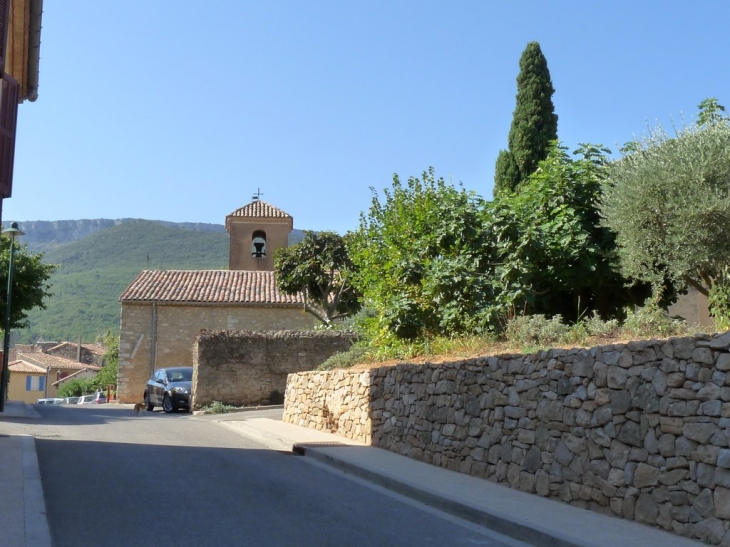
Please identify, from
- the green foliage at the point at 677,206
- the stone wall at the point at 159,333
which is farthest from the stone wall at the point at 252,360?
the green foliage at the point at 677,206

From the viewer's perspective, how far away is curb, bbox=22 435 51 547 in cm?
655

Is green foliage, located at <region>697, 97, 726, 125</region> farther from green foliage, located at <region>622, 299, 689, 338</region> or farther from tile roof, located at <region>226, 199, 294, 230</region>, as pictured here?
tile roof, located at <region>226, 199, 294, 230</region>

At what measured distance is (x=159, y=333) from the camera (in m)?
38.1

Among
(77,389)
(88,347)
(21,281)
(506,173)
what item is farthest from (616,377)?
(88,347)

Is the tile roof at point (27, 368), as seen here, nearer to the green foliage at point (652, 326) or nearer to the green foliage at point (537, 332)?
the green foliage at point (537, 332)

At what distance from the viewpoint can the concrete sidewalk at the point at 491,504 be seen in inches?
288

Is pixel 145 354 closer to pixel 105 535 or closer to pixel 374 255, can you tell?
pixel 374 255

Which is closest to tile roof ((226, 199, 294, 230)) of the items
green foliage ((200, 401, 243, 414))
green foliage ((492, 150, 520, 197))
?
green foliage ((200, 401, 243, 414))

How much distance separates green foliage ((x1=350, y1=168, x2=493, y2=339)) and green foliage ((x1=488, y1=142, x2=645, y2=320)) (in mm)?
503

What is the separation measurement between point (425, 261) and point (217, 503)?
29.1 feet

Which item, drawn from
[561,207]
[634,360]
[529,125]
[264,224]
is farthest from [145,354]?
[634,360]

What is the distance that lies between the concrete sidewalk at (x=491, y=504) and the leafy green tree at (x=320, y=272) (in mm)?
20903

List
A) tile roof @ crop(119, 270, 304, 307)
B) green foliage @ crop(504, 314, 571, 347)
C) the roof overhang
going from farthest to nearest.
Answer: tile roof @ crop(119, 270, 304, 307) < the roof overhang < green foliage @ crop(504, 314, 571, 347)

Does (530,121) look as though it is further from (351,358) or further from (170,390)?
(170,390)
